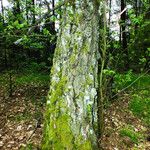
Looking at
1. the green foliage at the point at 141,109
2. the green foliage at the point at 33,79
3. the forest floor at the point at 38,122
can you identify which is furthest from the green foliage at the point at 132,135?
the green foliage at the point at 33,79

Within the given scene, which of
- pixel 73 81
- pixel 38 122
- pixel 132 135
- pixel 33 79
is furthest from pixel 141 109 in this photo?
pixel 33 79

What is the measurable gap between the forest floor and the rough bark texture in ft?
3.63

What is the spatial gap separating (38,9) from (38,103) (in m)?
3.06

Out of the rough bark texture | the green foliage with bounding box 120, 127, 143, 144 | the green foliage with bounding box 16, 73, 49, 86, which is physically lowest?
the green foliage with bounding box 120, 127, 143, 144

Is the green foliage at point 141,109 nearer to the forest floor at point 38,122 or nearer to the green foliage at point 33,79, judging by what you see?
the forest floor at point 38,122

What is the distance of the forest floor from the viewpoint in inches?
244

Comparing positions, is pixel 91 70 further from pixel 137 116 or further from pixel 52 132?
pixel 137 116

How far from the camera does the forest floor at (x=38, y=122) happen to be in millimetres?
6188

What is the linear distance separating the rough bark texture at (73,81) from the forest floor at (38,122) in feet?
3.63

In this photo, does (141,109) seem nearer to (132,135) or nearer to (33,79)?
(132,135)

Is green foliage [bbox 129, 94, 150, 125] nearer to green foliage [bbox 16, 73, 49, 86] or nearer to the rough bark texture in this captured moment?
green foliage [bbox 16, 73, 49, 86]

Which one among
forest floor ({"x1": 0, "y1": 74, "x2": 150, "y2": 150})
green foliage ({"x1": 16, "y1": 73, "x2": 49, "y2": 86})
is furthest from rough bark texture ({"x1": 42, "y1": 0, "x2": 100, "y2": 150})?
green foliage ({"x1": 16, "y1": 73, "x2": 49, "y2": 86})

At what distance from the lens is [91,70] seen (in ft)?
15.1

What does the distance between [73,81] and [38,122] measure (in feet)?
9.58
